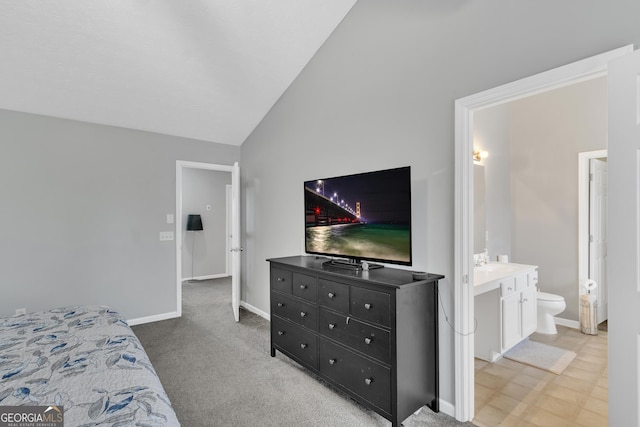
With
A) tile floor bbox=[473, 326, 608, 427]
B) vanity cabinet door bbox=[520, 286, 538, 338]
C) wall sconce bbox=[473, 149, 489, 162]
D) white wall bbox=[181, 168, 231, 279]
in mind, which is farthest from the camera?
white wall bbox=[181, 168, 231, 279]

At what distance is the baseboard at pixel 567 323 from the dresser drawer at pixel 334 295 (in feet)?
10.2

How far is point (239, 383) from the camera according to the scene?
8.13ft

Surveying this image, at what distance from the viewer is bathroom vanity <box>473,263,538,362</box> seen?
276 cm

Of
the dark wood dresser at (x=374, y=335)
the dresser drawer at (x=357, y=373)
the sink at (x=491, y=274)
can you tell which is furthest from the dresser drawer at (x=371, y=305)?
the sink at (x=491, y=274)

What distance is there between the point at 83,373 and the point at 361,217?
1.89 metres

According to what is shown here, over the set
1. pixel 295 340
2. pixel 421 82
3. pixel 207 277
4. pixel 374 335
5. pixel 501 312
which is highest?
pixel 421 82

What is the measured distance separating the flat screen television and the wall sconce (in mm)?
1760

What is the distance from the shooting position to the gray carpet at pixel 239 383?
204 centimetres

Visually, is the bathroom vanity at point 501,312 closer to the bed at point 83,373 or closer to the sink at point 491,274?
the sink at point 491,274

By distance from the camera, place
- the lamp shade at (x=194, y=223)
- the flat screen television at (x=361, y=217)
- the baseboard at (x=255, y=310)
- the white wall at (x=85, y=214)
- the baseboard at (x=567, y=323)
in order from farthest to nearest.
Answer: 1. the lamp shade at (x=194, y=223)
2. the baseboard at (x=255, y=310)
3. the baseboard at (x=567, y=323)
4. the white wall at (x=85, y=214)
5. the flat screen television at (x=361, y=217)

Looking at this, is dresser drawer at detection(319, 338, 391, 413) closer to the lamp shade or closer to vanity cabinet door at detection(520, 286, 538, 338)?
vanity cabinet door at detection(520, 286, 538, 338)

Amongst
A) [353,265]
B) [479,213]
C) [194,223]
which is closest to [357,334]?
[353,265]

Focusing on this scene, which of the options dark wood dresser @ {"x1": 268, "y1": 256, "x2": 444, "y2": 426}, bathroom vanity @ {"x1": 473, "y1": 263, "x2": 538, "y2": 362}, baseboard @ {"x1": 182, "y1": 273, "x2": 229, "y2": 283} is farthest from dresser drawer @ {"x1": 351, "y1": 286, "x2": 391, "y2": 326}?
baseboard @ {"x1": 182, "y1": 273, "x2": 229, "y2": 283}
